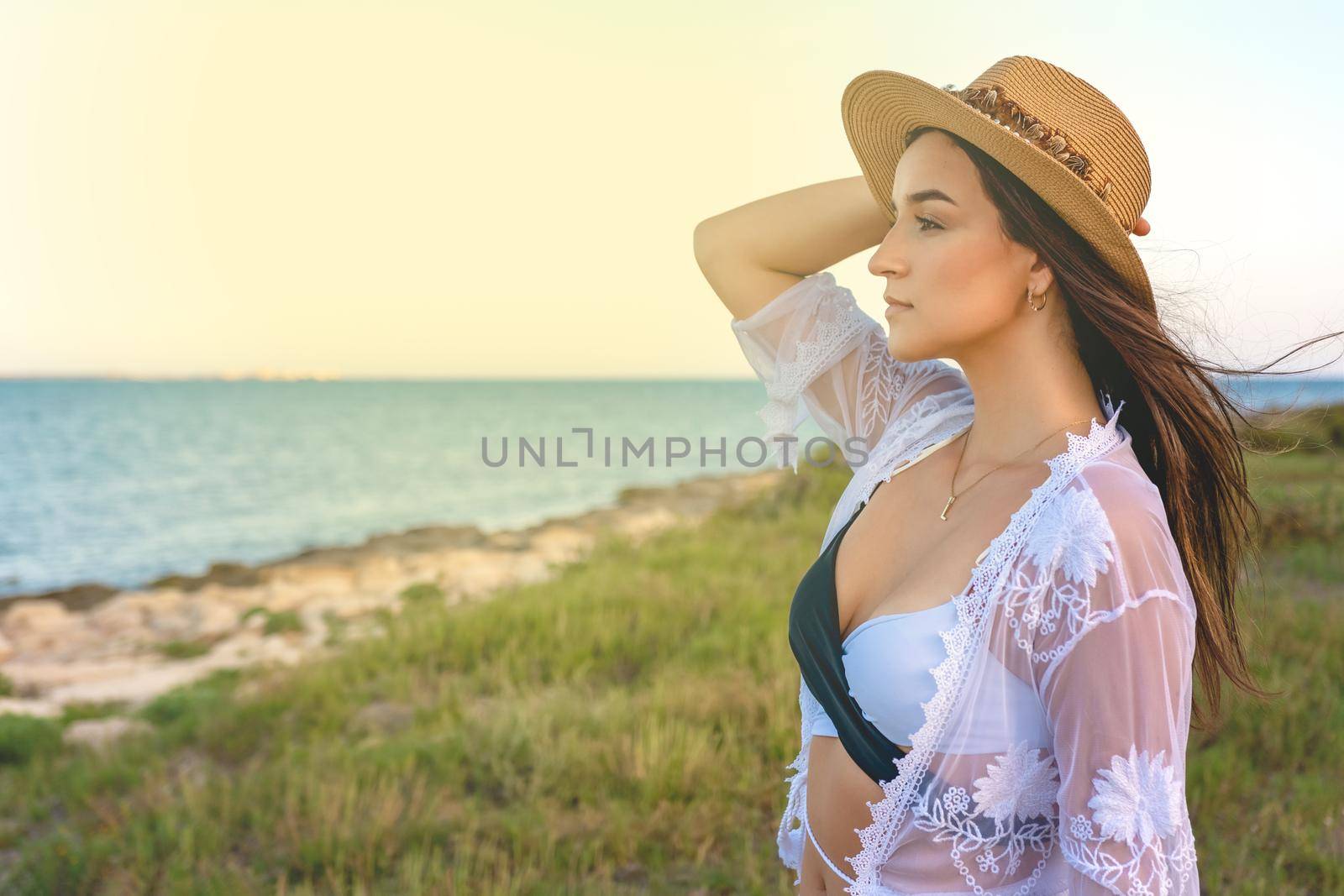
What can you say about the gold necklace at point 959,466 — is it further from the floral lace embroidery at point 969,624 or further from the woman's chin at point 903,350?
the woman's chin at point 903,350

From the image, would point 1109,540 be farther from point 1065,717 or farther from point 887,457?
point 887,457

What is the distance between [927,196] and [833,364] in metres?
0.61

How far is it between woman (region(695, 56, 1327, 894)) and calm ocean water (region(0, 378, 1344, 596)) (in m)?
0.39

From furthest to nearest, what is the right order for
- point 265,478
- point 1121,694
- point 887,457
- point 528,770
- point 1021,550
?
point 265,478 → point 528,770 → point 887,457 → point 1021,550 → point 1121,694

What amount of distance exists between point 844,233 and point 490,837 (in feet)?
8.54

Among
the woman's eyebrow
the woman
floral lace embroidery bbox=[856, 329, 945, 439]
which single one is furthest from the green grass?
the woman's eyebrow

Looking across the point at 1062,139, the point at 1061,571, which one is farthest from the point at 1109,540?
the point at 1062,139

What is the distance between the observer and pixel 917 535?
5.63ft

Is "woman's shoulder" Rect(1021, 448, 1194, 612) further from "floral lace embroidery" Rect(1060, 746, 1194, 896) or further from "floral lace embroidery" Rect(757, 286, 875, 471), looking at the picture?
"floral lace embroidery" Rect(757, 286, 875, 471)

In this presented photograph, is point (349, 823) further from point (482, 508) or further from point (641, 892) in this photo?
point (482, 508)

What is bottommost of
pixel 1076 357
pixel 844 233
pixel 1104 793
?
pixel 1104 793

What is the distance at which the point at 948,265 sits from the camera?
1.57m

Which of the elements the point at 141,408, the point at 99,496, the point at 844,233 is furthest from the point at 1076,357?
the point at 141,408

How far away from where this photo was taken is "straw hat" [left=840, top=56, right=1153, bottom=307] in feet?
4.84
